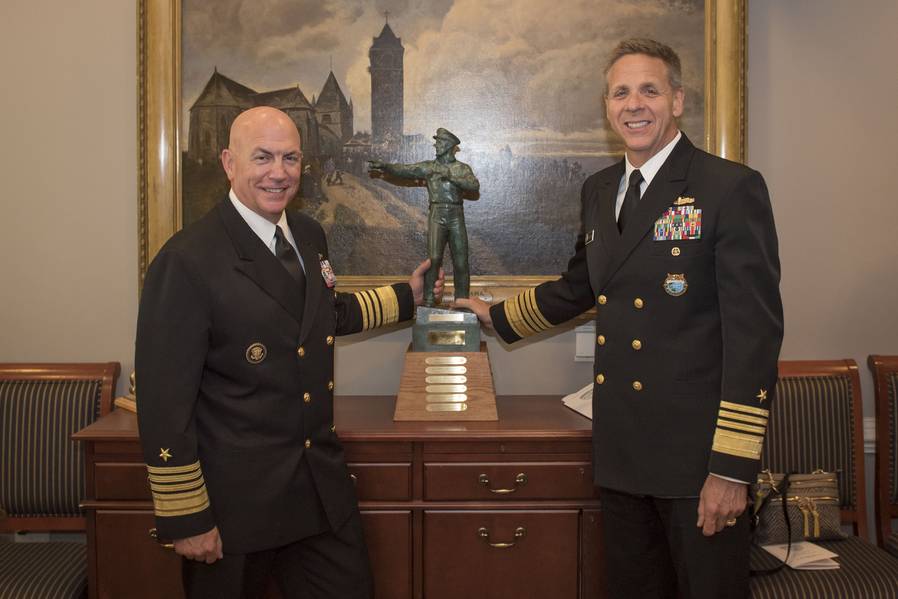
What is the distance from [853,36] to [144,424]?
2.77m

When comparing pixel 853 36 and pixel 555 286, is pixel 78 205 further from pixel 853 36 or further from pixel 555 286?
pixel 853 36

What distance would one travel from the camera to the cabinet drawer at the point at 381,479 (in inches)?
91.6

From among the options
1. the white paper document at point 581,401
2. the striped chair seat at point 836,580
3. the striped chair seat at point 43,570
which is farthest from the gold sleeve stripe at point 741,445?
the striped chair seat at point 43,570

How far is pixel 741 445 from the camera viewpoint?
172cm

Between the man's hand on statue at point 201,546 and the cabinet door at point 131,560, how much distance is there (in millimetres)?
614

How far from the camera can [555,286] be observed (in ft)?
8.00

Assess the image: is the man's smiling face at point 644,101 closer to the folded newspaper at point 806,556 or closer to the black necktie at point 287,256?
the black necktie at point 287,256

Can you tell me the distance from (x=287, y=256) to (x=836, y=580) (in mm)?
1824

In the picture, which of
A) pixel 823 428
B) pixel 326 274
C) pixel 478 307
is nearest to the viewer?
pixel 326 274

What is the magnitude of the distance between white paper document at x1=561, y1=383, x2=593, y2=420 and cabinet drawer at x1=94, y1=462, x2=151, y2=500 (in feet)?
4.59

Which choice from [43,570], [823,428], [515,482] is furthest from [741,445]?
[43,570]

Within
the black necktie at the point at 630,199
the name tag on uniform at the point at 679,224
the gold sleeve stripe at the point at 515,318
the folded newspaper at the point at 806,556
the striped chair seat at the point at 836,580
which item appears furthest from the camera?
the gold sleeve stripe at the point at 515,318

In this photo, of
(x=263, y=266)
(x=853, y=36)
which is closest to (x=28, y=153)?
(x=263, y=266)

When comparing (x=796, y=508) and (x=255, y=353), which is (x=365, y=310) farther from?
(x=796, y=508)
